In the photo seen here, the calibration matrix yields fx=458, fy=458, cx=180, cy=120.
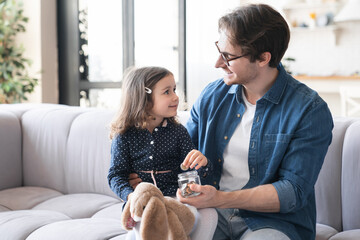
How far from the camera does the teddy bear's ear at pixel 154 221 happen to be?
1.32m

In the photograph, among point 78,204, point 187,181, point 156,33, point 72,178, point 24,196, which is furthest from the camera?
point 156,33

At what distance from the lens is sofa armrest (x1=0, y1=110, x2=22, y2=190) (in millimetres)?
2480

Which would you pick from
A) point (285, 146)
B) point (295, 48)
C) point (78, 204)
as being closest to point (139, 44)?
point (295, 48)

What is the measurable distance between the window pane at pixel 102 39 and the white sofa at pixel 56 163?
2241 mm

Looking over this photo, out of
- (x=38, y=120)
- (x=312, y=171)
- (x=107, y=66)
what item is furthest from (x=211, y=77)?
(x=312, y=171)

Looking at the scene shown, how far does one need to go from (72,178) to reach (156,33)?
9.70 feet

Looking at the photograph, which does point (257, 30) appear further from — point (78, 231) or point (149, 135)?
point (78, 231)

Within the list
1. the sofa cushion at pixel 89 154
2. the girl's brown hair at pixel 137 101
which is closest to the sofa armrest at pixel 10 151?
the sofa cushion at pixel 89 154

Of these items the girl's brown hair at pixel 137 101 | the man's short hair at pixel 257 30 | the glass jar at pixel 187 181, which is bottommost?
the glass jar at pixel 187 181

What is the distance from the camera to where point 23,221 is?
1.91 meters

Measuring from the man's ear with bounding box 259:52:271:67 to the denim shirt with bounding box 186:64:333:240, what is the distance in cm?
8

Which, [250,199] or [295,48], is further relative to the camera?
[295,48]

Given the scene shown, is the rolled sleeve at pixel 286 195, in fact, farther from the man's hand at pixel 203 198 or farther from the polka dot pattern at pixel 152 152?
the polka dot pattern at pixel 152 152

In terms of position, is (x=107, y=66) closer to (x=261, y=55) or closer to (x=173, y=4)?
(x=173, y=4)
